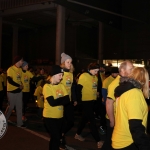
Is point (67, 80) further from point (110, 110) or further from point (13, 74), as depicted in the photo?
point (13, 74)

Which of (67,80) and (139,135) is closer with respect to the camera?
(139,135)

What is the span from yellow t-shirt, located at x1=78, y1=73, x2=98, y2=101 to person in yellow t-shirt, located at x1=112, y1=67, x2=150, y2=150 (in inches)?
154

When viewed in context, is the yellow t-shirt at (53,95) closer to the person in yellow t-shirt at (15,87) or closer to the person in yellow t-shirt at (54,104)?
the person in yellow t-shirt at (54,104)

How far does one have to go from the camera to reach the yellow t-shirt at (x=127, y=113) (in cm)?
299

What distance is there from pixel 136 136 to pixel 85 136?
212 inches

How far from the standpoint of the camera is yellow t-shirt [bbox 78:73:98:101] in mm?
7262

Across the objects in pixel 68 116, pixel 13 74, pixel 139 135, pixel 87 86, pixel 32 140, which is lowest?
pixel 32 140

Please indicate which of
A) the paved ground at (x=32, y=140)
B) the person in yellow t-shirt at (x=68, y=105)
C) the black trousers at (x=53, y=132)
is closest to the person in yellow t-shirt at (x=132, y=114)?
the black trousers at (x=53, y=132)

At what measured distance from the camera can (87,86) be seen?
24.1ft

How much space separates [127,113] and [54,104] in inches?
90.1

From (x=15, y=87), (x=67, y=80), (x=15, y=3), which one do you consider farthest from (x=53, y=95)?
(x=15, y=3)

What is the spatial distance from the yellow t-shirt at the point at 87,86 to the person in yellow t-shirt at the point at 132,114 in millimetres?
3924

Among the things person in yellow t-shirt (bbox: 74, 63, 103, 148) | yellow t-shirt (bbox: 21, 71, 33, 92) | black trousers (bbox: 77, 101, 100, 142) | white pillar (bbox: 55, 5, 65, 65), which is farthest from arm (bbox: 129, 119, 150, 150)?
white pillar (bbox: 55, 5, 65, 65)

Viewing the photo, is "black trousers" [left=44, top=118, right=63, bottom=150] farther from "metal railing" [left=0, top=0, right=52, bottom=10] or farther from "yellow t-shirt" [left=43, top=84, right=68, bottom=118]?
"metal railing" [left=0, top=0, right=52, bottom=10]
